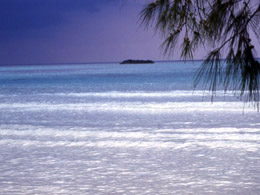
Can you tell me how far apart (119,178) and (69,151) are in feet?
6.89

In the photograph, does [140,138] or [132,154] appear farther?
[140,138]

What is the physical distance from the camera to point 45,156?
7.59 metres

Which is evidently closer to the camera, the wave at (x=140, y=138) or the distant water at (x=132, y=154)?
the distant water at (x=132, y=154)

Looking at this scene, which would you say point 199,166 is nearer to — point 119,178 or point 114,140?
point 119,178

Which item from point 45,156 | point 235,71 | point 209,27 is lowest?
point 45,156

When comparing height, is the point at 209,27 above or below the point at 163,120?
above

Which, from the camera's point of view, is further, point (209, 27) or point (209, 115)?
point (209, 115)

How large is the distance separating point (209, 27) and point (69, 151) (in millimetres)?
5477

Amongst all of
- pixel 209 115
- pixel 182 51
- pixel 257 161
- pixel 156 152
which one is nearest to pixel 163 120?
pixel 209 115

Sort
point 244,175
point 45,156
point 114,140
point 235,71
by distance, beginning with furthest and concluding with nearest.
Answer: point 114,140
point 45,156
point 244,175
point 235,71

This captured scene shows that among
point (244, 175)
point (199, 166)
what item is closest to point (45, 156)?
point (199, 166)

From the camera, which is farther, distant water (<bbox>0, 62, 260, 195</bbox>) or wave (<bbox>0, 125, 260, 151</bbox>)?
wave (<bbox>0, 125, 260, 151</bbox>)

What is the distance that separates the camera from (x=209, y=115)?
42.1 ft

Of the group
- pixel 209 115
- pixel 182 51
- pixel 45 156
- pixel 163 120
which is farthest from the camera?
pixel 209 115
